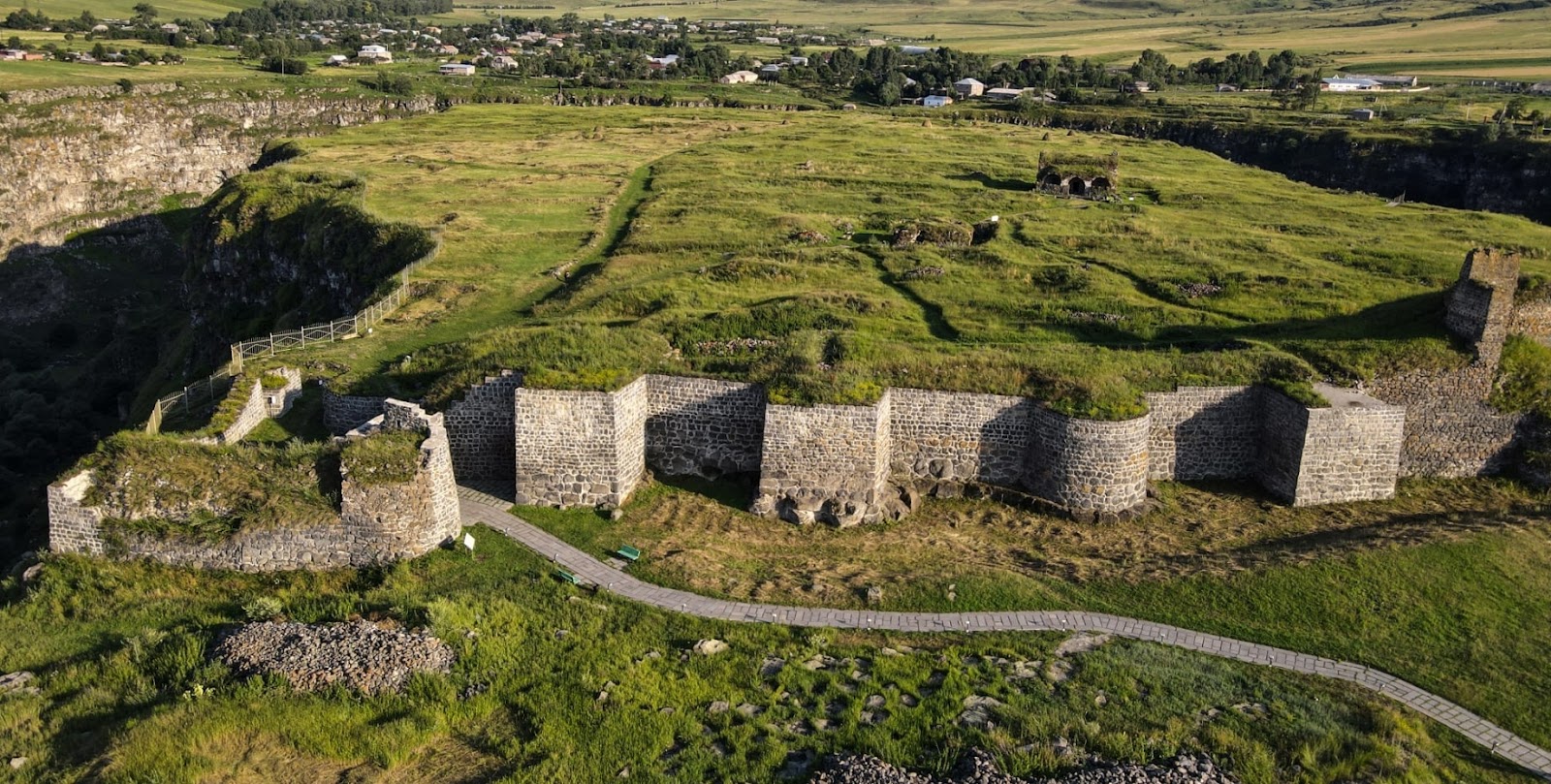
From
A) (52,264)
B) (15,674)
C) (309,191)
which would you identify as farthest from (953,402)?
(52,264)

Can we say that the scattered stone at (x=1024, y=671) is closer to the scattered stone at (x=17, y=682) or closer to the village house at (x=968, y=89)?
the scattered stone at (x=17, y=682)

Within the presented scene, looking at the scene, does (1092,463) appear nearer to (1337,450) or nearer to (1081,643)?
(1337,450)

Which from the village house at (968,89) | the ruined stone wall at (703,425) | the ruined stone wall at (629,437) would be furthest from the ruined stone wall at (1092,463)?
the village house at (968,89)

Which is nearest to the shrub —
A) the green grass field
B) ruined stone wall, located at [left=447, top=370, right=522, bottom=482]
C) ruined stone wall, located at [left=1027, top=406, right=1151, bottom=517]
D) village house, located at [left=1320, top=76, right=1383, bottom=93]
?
the green grass field

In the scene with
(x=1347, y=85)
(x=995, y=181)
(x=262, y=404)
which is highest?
(x=1347, y=85)

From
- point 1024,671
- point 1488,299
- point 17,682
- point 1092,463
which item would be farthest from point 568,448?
point 1488,299

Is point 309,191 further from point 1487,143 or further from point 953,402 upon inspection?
point 1487,143

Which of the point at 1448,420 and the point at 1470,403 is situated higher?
the point at 1470,403
